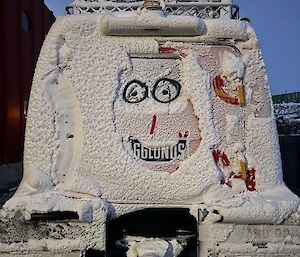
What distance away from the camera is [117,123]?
8.63ft

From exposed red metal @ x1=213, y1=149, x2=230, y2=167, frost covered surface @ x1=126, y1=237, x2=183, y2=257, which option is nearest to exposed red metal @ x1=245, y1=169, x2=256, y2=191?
exposed red metal @ x1=213, y1=149, x2=230, y2=167

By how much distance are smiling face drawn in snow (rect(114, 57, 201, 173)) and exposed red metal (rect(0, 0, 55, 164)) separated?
642 cm

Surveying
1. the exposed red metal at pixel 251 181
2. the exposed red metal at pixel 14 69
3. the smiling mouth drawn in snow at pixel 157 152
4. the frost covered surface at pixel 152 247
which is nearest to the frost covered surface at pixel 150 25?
the smiling mouth drawn in snow at pixel 157 152

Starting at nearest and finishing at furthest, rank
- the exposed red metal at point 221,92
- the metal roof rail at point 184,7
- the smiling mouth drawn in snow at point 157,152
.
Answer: the smiling mouth drawn in snow at point 157,152, the exposed red metal at point 221,92, the metal roof rail at point 184,7

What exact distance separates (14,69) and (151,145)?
24.5ft

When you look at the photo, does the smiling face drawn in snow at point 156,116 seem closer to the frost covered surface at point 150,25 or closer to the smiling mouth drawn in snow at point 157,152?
the smiling mouth drawn in snow at point 157,152

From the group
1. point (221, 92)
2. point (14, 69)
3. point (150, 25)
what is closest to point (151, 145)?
point (221, 92)

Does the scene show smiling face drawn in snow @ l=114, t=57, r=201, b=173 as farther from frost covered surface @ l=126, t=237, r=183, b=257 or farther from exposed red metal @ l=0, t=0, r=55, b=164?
exposed red metal @ l=0, t=0, r=55, b=164

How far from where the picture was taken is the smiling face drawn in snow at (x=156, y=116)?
2621 millimetres

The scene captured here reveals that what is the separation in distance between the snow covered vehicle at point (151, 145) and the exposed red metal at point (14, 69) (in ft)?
20.6

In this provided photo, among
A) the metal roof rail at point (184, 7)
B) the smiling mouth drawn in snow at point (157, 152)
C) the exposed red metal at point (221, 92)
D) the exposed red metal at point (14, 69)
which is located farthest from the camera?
the exposed red metal at point (14, 69)

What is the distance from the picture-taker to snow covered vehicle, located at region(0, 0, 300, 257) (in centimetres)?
247

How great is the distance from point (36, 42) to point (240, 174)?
980 centimetres

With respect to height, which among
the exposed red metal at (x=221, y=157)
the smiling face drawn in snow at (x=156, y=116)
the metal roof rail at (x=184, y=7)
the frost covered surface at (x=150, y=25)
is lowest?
the exposed red metal at (x=221, y=157)
